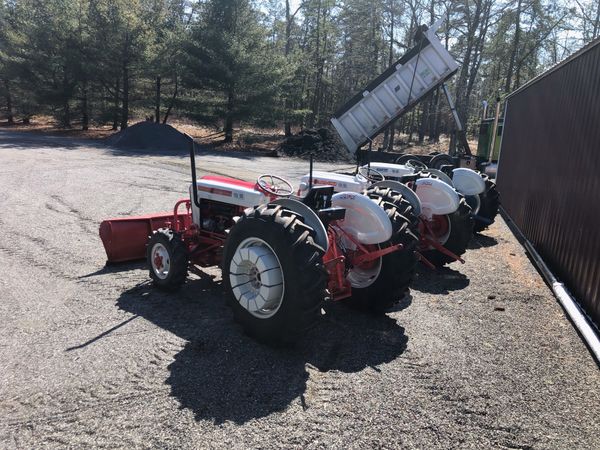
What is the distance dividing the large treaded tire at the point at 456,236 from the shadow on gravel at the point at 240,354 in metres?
2.16

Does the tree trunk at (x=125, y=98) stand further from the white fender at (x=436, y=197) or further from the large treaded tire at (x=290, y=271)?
the large treaded tire at (x=290, y=271)

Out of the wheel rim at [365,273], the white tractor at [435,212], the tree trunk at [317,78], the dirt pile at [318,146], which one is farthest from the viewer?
the tree trunk at [317,78]

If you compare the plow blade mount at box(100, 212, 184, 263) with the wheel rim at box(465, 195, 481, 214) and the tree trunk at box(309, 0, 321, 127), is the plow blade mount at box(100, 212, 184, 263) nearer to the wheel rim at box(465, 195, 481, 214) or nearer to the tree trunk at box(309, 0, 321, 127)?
the wheel rim at box(465, 195, 481, 214)

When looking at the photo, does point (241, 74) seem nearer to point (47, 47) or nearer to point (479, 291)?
point (47, 47)

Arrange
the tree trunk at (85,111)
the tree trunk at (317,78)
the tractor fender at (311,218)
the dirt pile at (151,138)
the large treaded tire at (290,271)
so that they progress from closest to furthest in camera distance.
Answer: the large treaded tire at (290,271)
the tractor fender at (311,218)
the dirt pile at (151,138)
the tree trunk at (85,111)
the tree trunk at (317,78)

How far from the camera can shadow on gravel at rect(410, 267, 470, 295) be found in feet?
18.7

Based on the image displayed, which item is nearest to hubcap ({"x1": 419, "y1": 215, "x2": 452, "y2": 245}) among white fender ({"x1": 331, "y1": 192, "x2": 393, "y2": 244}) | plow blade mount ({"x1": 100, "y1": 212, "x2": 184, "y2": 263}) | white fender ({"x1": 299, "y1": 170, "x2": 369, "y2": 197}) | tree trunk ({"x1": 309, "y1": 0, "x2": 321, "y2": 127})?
white fender ({"x1": 299, "y1": 170, "x2": 369, "y2": 197})

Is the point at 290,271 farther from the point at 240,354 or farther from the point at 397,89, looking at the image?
the point at 397,89

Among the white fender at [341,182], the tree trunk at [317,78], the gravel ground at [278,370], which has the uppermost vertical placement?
the tree trunk at [317,78]

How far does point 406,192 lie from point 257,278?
8.37 feet

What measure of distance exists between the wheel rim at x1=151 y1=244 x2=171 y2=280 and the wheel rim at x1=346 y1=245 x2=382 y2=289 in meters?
1.99

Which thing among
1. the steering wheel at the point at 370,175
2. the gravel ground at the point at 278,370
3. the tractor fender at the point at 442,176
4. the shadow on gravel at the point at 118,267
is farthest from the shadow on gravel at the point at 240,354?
the tractor fender at the point at 442,176

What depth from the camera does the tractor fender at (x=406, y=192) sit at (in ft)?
18.2

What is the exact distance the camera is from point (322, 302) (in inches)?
139
